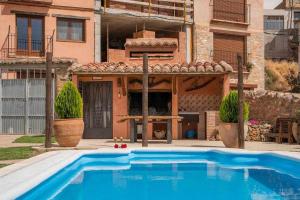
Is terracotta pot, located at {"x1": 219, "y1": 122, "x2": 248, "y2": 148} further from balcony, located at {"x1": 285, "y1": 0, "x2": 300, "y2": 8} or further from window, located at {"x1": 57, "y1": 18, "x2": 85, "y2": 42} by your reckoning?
balcony, located at {"x1": 285, "y1": 0, "x2": 300, "y2": 8}

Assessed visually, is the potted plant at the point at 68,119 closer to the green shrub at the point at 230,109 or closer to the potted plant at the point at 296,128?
the green shrub at the point at 230,109

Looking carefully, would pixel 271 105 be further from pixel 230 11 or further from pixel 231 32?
pixel 230 11

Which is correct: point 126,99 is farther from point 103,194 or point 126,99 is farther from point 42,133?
point 103,194

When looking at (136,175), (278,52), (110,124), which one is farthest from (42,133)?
(278,52)

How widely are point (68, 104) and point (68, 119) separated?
0.46 m

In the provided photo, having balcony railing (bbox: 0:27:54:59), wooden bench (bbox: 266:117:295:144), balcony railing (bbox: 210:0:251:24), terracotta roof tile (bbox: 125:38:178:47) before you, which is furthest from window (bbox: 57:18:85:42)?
wooden bench (bbox: 266:117:295:144)

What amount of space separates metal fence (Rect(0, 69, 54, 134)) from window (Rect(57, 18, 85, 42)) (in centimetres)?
492

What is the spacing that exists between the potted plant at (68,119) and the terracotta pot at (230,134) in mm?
4289

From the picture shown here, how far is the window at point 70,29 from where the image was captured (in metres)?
23.6

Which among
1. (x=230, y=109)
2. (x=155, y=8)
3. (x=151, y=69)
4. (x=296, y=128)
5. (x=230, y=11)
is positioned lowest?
(x=296, y=128)

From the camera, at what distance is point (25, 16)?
22.9 m

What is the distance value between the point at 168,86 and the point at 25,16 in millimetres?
9765

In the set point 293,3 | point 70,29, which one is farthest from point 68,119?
point 293,3

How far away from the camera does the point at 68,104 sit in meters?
12.5
